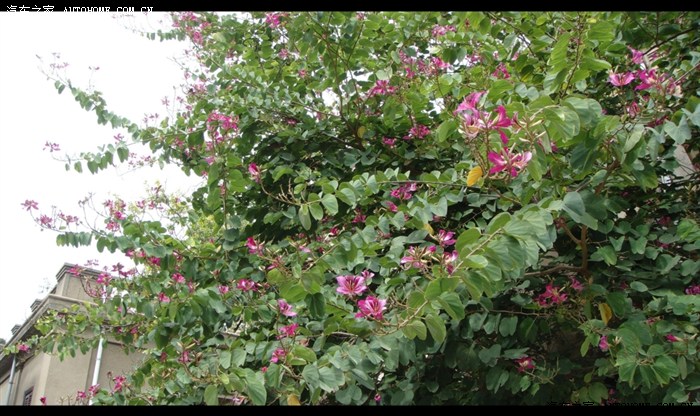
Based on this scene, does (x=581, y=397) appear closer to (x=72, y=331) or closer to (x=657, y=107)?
(x=657, y=107)

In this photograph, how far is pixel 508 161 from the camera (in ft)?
5.78

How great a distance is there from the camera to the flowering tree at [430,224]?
201cm

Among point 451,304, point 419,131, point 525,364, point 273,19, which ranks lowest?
point 525,364

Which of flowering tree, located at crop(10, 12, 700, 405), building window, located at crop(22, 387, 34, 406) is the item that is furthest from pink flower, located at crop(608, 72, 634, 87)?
building window, located at crop(22, 387, 34, 406)

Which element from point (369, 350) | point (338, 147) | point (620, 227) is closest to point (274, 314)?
point (369, 350)

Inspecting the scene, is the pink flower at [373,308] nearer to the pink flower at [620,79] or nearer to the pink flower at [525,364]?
the pink flower at [525,364]

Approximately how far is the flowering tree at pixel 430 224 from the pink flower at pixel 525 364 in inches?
0.5

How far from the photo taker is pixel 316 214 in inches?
89.7

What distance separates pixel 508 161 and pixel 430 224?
4.52 feet

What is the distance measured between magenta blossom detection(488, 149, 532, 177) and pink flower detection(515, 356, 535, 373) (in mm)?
1176

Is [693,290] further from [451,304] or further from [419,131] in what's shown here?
[419,131]

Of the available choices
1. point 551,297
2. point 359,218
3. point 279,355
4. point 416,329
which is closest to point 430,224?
point 359,218

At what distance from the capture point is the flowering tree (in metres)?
2.01
